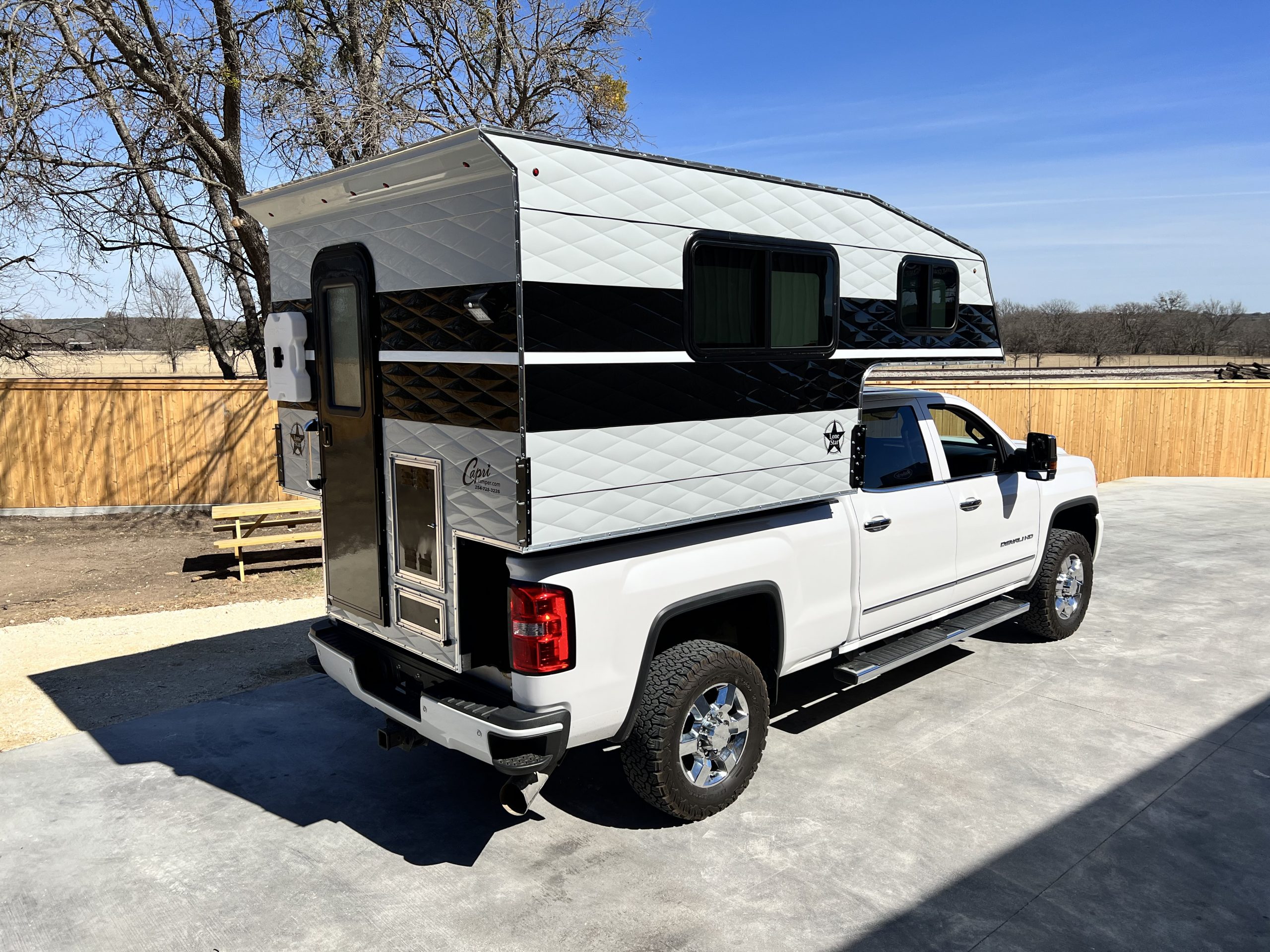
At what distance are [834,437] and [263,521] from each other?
730 cm

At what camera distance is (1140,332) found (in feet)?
233

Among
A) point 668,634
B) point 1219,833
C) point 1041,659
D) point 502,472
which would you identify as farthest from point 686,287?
point 1041,659

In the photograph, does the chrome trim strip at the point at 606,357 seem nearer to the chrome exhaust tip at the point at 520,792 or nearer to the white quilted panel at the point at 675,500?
the white quilted panel at the point at 675,500

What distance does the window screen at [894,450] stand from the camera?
18.0 feet

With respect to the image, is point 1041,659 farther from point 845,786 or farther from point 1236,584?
point 1236,584

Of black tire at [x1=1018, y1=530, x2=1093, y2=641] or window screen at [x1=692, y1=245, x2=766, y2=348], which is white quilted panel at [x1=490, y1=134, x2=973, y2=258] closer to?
window screen at [x1=692, y1=245, x2=766, y2=348]

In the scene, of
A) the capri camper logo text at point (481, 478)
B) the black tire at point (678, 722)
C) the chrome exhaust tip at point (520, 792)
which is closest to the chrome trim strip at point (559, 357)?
the capri camper logo text at point (481, 478)

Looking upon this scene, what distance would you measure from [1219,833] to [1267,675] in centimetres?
269

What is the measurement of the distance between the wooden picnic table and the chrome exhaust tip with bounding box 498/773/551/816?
6.04m

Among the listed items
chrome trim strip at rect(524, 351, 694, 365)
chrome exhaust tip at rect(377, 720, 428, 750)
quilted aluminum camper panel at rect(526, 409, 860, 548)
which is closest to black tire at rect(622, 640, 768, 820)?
quilted aluminum camper panel at rect(526, 409, 860, 548)

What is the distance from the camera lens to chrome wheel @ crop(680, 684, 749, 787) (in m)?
4.21

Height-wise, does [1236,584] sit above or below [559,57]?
below

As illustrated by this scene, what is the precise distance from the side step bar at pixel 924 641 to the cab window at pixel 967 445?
952mm

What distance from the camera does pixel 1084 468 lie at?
23.6 ft
